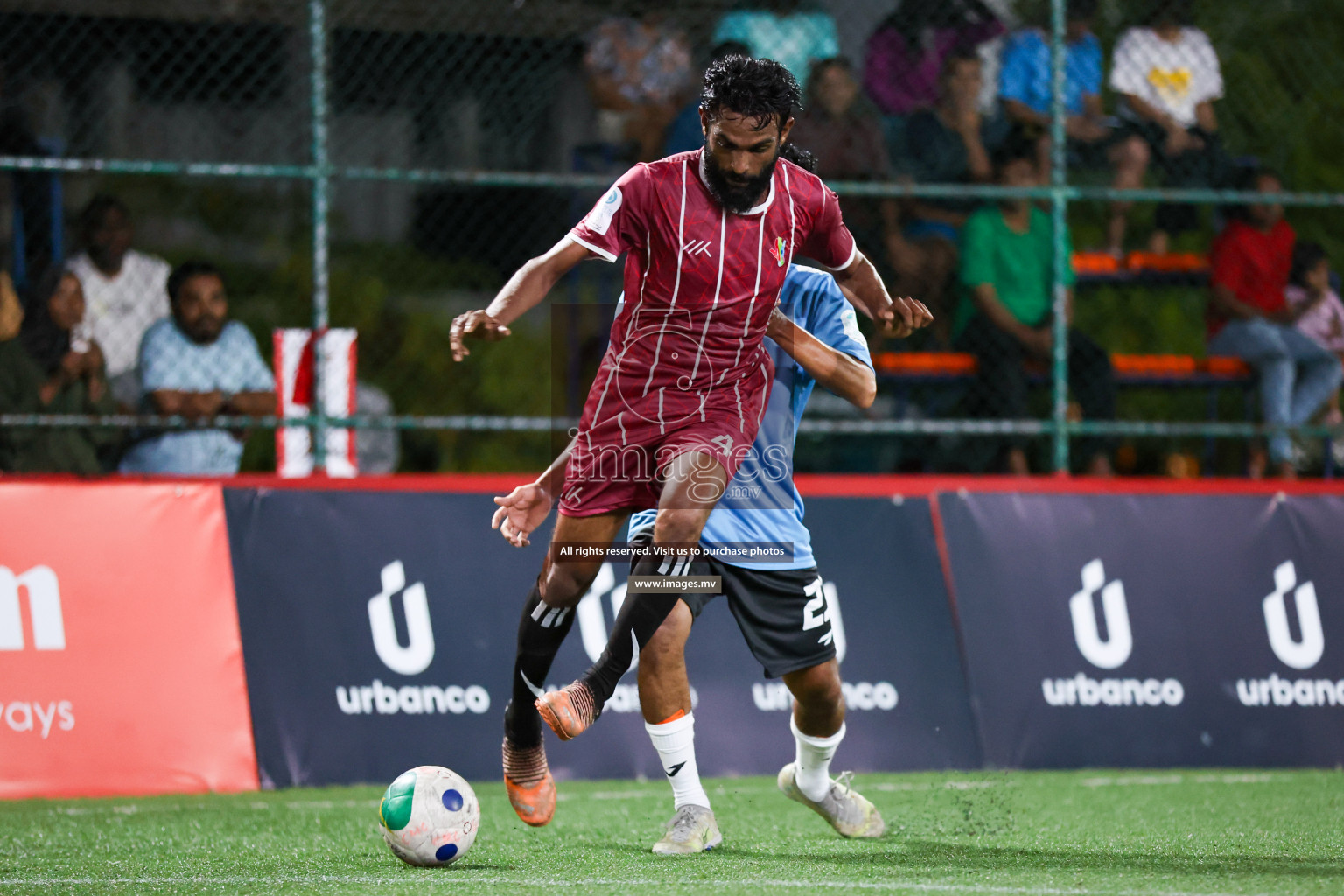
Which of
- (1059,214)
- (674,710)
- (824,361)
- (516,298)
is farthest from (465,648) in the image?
(1059,214)

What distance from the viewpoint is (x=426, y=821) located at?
4.34m

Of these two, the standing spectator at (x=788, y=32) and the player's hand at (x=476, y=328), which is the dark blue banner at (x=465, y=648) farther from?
the standing spectator at (x=788, y=32)

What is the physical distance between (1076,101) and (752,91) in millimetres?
4775

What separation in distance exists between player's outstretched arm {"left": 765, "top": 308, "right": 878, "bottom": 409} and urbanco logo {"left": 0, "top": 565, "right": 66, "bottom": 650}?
3.27 m

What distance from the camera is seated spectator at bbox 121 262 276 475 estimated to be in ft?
24.5

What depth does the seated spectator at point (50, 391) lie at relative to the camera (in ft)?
24.4

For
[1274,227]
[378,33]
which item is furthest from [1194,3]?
[378,33]

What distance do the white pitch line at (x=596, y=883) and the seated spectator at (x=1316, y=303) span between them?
18.4 feet

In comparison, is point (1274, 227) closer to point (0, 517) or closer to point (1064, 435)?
point (1064, 435)

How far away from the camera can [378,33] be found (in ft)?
29.7

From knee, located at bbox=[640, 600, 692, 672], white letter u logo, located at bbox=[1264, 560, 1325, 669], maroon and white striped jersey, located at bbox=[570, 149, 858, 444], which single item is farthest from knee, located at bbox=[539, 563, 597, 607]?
white letter u logo, located at bbox=[1264, 560, 1325, 669]

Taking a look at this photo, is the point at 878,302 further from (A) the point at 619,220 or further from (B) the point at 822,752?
(B) the point at 822,752

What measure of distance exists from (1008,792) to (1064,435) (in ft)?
7.26

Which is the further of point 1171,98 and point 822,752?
point 1171,98
